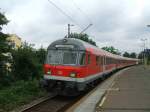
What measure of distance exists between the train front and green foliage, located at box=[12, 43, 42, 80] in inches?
525

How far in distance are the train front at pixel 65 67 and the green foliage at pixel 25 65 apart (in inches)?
525

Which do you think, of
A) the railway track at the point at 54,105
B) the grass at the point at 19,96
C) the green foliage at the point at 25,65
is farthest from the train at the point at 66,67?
the green foliage at the point at 25,65

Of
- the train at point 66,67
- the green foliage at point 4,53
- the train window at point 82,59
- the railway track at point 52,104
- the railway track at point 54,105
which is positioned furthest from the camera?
the green foliage at point 4,53

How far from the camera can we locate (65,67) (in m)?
20.9

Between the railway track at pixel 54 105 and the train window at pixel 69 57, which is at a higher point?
the train window at pixel 69 57

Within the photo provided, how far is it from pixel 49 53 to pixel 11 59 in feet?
47.1

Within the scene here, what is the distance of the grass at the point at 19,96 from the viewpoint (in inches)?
715

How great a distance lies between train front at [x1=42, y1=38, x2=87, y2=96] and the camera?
20.7 m

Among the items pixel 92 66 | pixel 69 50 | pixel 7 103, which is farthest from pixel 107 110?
pixel 92 66

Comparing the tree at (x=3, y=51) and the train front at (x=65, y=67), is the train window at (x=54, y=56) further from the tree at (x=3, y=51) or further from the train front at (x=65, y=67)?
the tree at (x=3, y=51)

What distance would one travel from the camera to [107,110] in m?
14.8

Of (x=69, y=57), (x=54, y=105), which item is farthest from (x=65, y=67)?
(x=54, y=105)

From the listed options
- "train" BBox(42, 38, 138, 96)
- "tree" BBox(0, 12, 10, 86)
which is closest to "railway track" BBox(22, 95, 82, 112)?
"train" BBox(42, 38, 138, 96)

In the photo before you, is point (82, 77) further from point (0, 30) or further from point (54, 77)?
point (0, 30)
